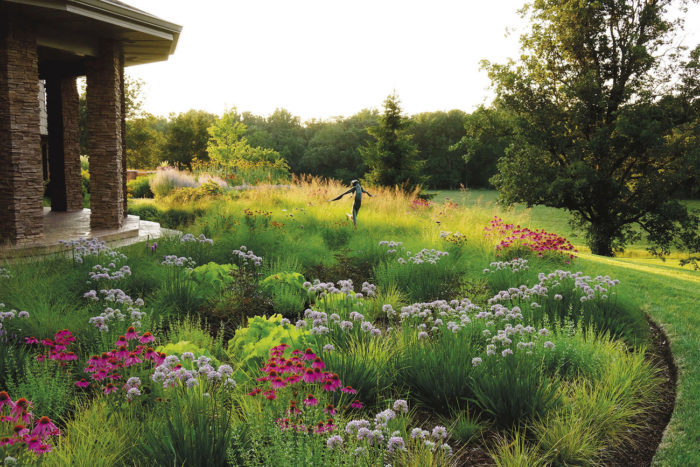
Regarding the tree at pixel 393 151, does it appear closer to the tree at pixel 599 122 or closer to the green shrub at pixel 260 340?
the tree at pixel 599 122

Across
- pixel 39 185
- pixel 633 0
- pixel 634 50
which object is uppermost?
pixel 633 0

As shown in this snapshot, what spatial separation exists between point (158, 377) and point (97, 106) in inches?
284

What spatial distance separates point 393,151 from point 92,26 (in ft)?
47.9

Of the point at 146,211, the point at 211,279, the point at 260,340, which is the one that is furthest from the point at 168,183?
the point at 260,340

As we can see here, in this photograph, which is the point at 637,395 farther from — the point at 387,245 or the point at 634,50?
the point at 634,50

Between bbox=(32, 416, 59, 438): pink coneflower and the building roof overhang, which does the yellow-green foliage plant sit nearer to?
bbox=(32, 416, 59, 438): pink coneflower

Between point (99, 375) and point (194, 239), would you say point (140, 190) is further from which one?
point (99, 375)

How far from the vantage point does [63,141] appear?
1032 centimetres

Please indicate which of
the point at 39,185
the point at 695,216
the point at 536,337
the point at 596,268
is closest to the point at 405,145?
the point at 695,216

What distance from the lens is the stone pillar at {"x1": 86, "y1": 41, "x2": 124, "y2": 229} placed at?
25.7 ft

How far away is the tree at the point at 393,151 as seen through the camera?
20.0 m

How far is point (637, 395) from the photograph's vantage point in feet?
11.5

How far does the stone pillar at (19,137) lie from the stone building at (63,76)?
0.04 ft

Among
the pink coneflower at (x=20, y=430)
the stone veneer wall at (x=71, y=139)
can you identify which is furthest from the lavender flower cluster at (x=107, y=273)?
the stone veneer wall at (x=71, y=139)
